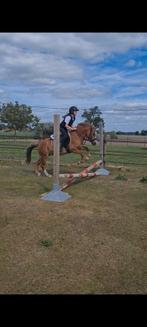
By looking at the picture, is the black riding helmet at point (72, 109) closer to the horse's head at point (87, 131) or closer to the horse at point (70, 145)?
the horse at point (70, 145)

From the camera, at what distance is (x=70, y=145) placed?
38.1 feet

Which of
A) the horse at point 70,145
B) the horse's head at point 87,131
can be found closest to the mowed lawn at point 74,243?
the horse at point 70,145

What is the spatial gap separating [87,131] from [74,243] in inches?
293

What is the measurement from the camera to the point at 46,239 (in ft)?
16.9

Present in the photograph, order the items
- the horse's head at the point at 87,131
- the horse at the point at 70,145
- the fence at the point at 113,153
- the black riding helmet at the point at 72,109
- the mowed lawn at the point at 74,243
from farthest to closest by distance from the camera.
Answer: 1. the fence at the point at 113,153
2. the horse's head at the point at 87,131
3. the horse at the point at 70,145
4. the black riding helmet at the point at 72,109
5. the mowed lawn at the point at 74,243

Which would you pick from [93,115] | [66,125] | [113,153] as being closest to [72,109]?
[66,125]

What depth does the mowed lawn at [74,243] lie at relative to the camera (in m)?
3.99

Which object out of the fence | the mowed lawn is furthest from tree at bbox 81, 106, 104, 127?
the mowed lawn

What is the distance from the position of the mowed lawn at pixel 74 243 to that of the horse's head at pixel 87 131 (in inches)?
164

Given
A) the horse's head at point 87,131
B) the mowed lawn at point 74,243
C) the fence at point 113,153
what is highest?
the horse's head at point 87,131

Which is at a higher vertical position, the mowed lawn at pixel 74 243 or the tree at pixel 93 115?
the tree at pixel 93 115

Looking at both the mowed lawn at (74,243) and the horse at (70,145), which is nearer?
the mowed lawn at (74,243)

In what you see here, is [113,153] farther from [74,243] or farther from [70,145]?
[74,243]
